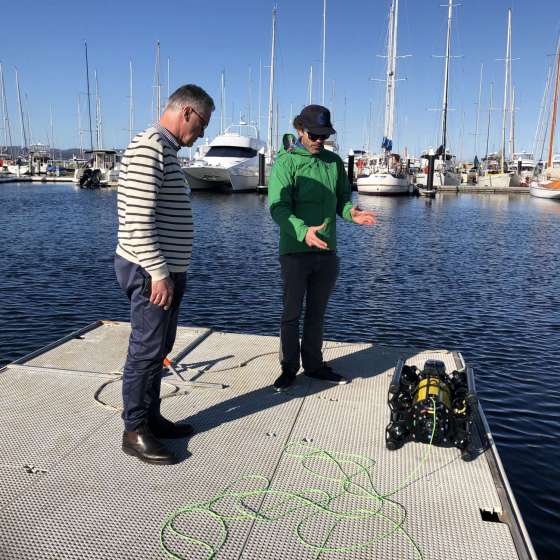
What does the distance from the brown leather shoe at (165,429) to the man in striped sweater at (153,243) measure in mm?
127

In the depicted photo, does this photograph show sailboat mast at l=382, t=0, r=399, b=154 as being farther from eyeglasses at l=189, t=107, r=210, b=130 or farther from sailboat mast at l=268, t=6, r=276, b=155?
eyeglasses at l=189, t=107, r=210, b=130

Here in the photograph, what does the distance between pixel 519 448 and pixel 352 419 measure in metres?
2.22

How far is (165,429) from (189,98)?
1.98 meters

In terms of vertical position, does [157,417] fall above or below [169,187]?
below

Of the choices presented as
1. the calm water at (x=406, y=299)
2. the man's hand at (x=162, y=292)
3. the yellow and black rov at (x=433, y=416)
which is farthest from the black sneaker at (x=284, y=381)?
the calm water at (x=406, y=299)

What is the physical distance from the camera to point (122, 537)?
8.67 ft

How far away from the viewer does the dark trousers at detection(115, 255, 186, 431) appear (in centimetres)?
323

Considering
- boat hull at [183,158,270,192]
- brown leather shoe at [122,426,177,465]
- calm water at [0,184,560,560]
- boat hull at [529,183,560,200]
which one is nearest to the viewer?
brown leather shoe at [122,426,177,465]

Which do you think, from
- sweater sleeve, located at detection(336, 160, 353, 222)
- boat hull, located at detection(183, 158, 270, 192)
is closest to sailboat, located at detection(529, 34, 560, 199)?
boat hull, located at detection(183, 158, 270, 192)

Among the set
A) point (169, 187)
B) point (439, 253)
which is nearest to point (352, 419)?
point (169, 187)

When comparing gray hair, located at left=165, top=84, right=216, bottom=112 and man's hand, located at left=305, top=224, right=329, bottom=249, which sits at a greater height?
gray hair, located at left=165, top=84, right=216, bottom=112

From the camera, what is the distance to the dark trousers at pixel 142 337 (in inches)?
127

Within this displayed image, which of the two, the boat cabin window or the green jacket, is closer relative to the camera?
the green jacket

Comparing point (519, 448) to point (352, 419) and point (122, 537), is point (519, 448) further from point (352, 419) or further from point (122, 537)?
point (122, 537)
